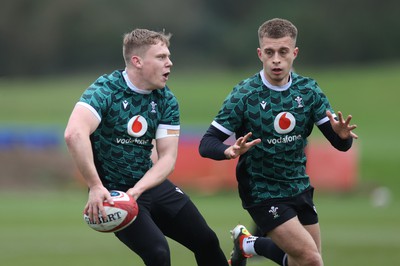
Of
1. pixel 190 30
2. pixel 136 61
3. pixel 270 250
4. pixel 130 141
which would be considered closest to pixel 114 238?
pixel 270 250

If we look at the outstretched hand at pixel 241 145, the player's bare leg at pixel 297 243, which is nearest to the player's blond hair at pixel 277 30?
the outstretched hand at pixel 241 145

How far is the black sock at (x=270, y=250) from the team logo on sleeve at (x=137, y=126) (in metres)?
1.63

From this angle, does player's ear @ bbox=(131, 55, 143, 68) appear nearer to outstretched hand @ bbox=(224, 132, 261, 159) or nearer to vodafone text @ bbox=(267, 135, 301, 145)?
outstretched hand @ bbox=(224, 132, 261, 159)

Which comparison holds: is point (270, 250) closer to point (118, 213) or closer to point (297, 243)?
point (297, 243)

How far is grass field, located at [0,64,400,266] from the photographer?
43.2ft

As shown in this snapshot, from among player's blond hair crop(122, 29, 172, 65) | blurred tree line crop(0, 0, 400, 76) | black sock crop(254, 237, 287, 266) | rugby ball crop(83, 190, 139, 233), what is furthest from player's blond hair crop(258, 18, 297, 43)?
blurred tree line crop(0, 0, 400, 76)

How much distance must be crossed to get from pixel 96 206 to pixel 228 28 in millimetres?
64364

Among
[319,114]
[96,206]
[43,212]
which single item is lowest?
[43,212]

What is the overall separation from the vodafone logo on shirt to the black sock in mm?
1119

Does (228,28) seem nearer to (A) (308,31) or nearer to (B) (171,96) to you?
(A) (308,31)

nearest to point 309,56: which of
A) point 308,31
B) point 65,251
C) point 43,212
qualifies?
point 308,31

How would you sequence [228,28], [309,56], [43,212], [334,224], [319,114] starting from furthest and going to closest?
1. [228,28]
2. [309,56]
3. [43,212]
4. [334,224]
5. [319,114]

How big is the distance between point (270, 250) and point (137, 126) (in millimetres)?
1725

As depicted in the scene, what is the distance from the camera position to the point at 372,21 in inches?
Answer: 2537
